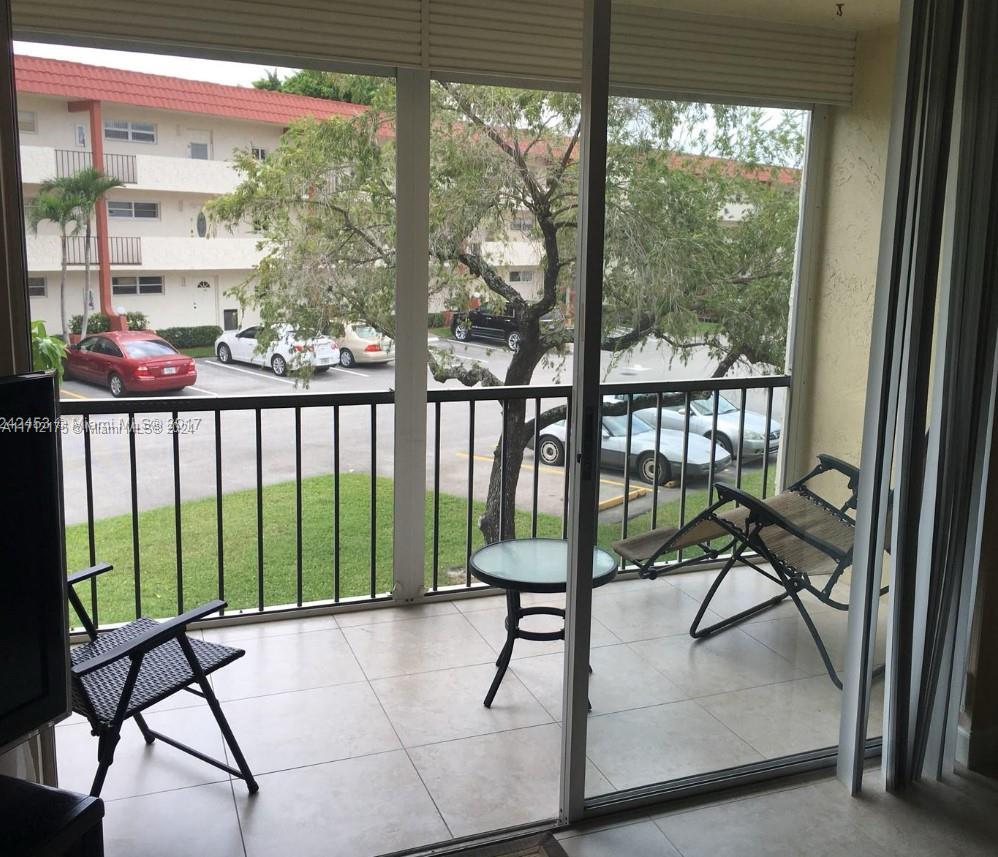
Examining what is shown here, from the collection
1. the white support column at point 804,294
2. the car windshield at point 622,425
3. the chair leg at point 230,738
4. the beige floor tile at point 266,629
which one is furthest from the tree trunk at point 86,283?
the white support column at point 804,294

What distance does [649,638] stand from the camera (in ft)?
7.89

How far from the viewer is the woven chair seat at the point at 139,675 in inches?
86.8

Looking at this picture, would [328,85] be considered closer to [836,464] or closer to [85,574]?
[85,574]

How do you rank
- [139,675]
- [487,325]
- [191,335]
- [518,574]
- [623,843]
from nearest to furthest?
[623,843] → [139,675] → [518,574] → [191,335] → [487,325]

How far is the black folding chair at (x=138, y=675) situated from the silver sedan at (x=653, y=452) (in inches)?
46.1

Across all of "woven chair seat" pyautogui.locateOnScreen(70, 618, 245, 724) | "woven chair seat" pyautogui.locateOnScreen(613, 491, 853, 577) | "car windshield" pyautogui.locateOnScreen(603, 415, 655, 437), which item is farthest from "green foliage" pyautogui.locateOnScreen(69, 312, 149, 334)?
"woven chair seat" pyautogui.locateOnScreen(613, 491, 853, 577)

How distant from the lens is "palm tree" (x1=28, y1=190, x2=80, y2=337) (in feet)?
10.1

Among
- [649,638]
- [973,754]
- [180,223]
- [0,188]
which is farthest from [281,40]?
[973,754]

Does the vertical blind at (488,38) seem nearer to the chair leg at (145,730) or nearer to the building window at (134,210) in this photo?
the building window at (134,210)

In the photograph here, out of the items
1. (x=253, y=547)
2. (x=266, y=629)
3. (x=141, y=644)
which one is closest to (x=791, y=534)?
(x=141, y=644)

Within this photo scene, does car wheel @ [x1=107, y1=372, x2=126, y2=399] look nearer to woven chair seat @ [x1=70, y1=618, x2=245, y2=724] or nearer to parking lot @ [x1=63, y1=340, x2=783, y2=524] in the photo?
parking lot @ [x1=63, y1=340, x2=783, y2=524]

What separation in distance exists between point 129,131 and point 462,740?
2.42 m

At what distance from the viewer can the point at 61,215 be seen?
10.3 feet

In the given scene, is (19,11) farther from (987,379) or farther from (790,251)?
(987,379)
